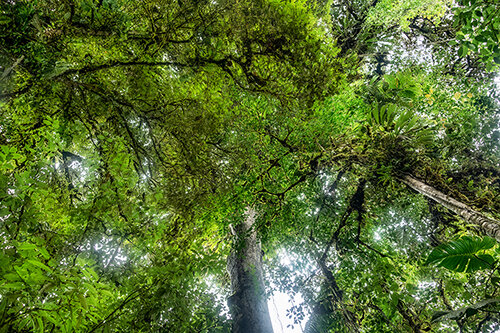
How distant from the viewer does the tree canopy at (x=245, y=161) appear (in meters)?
2.38

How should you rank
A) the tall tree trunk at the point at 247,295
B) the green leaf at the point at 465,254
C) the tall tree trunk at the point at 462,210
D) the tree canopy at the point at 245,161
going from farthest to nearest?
the tall tree trunk at the point at 247,295, the tree canopy at the point at 245,161, the tall tree trunk at the point at 462,210, the green leaf at the point at 465,254

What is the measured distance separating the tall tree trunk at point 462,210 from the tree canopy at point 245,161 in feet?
0.06

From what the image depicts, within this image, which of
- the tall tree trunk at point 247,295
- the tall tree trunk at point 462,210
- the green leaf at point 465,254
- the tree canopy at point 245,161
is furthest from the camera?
the tall tree trunk at point 247,295

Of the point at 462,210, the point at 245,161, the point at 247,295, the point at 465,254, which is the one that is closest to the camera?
the point at 465,254

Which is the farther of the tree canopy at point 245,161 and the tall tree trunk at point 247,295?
the tall tree trunk at point 247,295

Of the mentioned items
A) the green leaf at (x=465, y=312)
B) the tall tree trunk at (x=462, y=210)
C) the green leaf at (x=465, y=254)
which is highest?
the tall tree trunk at (x=462, y=210)

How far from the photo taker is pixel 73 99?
9.61 feet

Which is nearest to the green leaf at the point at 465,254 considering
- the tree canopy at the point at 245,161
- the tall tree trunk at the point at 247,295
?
the tree canopy at the point at 245,161

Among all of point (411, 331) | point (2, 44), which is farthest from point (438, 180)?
point (2, 44)

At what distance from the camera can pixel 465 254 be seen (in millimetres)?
1990

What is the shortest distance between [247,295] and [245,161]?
2.52 metres

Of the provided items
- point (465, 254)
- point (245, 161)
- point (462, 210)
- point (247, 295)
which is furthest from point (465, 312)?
point (247, 295)

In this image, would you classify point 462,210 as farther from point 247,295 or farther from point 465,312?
point 247,295

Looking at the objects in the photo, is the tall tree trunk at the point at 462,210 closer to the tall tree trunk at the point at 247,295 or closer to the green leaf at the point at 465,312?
the green leaf at the point at 465,312
